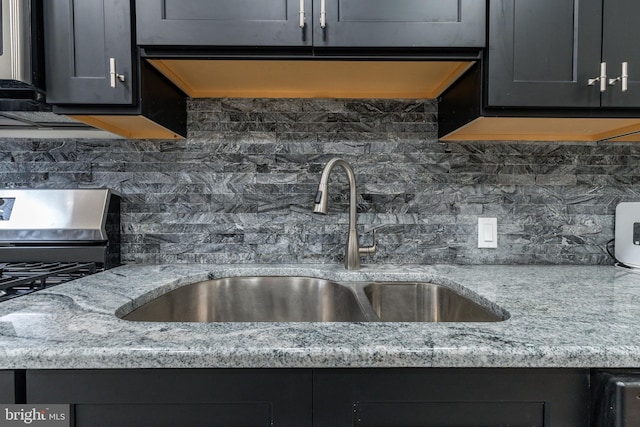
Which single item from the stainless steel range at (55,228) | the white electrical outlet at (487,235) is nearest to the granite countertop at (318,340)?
the stainless steel range at (55,228)

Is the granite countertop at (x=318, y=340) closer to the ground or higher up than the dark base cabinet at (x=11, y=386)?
higher up

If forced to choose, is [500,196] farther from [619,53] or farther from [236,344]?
[236,344]

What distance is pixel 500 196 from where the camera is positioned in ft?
4.29

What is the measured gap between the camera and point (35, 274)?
969 millimetres

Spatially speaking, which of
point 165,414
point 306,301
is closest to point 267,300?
point 306,301

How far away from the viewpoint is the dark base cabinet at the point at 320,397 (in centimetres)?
59

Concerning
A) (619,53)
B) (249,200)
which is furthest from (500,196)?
(249,200)

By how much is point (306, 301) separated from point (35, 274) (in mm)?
781

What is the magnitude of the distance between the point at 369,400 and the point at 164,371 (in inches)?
13.8

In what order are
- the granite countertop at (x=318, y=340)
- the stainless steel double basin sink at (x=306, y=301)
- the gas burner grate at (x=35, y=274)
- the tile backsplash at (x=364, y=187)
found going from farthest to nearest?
the tile backsplash at (x=364, y=187) < the stainless steel double basin sink at (x=306, y=301) < the gas burner grate at (x=35, y=274) < the granite countertop at (x=318, y=340)

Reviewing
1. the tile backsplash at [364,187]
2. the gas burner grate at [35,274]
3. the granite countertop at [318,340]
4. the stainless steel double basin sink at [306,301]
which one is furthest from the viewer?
the tile backsplash at [364,187]
